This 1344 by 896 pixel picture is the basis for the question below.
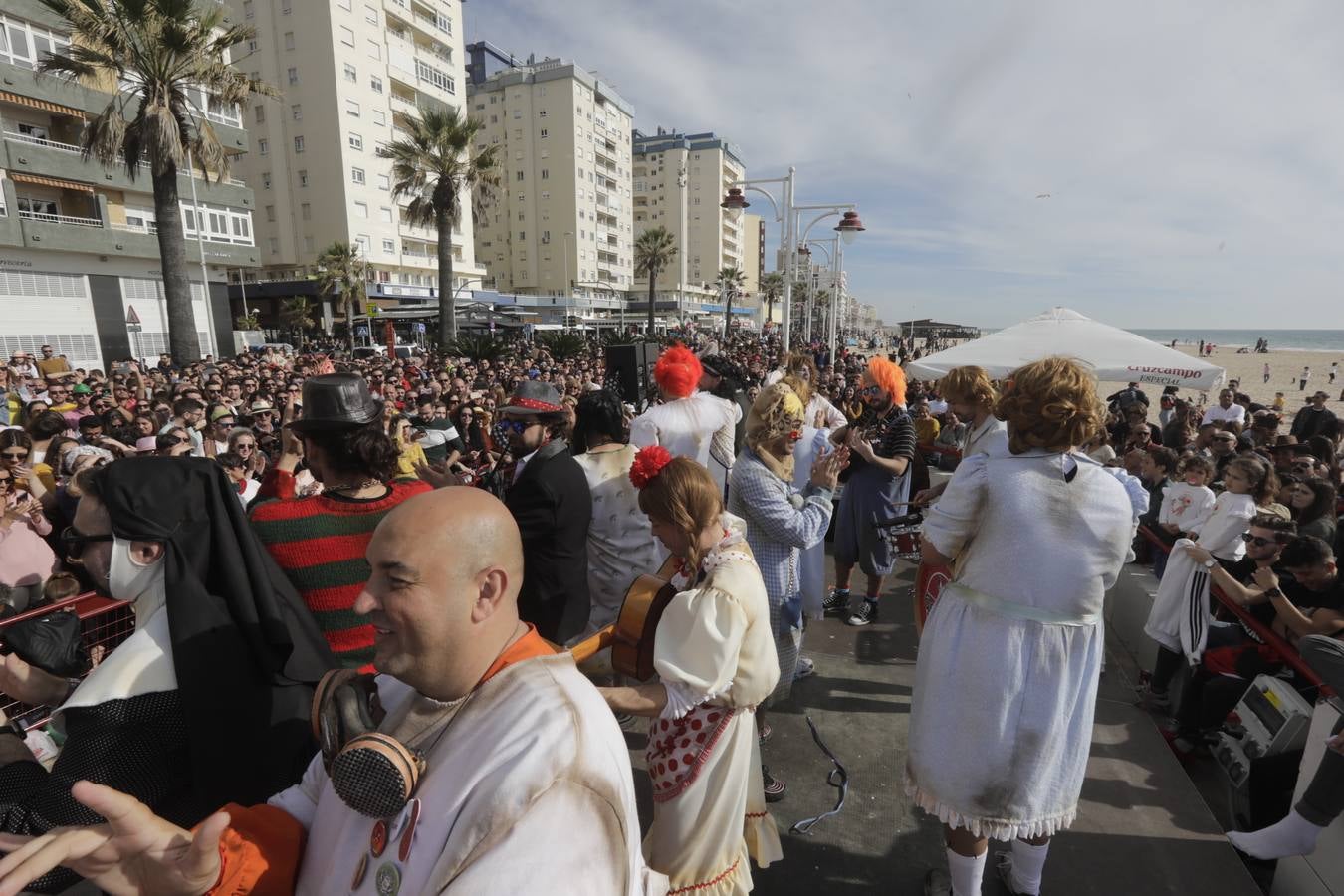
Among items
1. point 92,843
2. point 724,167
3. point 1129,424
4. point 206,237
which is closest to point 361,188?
point 206,237

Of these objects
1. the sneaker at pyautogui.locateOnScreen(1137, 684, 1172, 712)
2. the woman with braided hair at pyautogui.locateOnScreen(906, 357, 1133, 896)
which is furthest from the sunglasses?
the woman with braided hair at pyautogui.locateOnScreen(906, 357, 1133, 896)

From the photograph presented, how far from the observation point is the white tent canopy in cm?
641

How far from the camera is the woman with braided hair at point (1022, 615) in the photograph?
204 cm

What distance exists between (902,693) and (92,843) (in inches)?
158

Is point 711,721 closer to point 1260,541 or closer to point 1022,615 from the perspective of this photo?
point 1022,615

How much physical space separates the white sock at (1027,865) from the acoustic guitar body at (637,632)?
1.68 meters

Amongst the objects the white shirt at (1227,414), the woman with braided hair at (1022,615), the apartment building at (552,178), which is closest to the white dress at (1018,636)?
the woman with braided hair at (1022,615)

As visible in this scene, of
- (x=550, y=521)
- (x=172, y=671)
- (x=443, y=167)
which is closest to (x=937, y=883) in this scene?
(x=550, y=521)

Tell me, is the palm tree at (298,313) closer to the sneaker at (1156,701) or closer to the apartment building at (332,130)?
the apartment building at (332,130)

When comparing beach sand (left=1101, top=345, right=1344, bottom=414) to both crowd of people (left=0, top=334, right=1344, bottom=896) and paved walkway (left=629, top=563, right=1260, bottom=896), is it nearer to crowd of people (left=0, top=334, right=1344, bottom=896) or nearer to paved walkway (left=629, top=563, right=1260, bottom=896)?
paved walkway (left=629, top=563, right=1260, bottom=896)

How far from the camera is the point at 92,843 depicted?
104cm

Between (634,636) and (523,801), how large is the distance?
1.06 metres

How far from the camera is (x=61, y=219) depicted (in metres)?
23.4

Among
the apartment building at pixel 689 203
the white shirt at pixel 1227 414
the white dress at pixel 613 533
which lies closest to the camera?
the white dress at pixel 613 533
